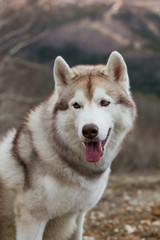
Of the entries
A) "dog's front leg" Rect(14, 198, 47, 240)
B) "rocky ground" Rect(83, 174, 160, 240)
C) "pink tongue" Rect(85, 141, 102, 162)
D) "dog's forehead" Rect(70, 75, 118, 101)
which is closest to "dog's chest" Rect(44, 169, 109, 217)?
"dog's front leg" Rect(14, 198, 47, 240)

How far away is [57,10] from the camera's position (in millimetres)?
11539

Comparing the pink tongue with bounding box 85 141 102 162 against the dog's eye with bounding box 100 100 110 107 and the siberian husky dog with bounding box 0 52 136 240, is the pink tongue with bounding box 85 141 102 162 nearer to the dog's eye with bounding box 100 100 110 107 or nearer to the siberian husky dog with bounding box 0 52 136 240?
the siberian husky dog with bounding box 0 52 136 240

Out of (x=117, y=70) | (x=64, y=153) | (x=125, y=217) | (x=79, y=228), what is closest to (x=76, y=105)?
(x=64, y=153)

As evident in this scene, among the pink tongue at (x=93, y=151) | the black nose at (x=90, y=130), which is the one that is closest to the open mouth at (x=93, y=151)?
the pink tongue at (x=93, y=151)

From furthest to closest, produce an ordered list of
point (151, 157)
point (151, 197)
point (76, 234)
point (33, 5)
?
point (151, 157), point (33, 5), point (151, 197), point (76, 234)

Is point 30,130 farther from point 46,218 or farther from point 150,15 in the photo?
point 150,15

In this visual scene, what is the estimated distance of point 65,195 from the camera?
3244mm

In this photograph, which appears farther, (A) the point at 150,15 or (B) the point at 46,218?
(A) the point at 150,15

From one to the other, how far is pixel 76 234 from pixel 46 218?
826 mm

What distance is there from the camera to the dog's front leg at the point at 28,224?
3.23 meters

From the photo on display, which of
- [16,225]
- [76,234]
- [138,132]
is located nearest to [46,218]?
[16,225]

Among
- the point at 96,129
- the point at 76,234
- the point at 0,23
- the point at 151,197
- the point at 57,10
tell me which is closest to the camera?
the point at 96,129

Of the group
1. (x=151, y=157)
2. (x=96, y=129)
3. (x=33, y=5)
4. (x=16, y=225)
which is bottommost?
(x=151, y=157)

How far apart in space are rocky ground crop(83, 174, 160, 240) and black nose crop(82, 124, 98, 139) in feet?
6.87
